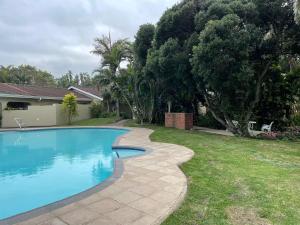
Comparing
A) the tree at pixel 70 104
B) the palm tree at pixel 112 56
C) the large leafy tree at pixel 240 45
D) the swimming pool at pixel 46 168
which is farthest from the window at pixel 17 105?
the large leafy tree at pixel 240 45

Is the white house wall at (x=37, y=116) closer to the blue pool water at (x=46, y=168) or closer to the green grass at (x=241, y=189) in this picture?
the blue pool water at (x=46, y=168)

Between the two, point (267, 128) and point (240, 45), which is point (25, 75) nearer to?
point (267, 128)

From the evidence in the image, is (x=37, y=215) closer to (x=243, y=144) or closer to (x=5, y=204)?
(x=5, y=204)

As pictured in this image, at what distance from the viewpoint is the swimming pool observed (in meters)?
5.75

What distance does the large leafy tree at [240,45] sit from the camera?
10.7 metres

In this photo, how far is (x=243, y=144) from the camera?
10.1m

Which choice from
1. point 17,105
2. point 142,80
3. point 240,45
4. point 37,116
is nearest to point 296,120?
point 240,45

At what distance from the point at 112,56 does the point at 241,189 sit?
1754 cm

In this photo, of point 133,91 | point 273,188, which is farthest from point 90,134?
point 273,188

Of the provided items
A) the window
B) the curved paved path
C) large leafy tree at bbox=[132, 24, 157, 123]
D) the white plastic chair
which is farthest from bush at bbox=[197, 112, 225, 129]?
the window

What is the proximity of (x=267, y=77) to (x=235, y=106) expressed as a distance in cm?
272

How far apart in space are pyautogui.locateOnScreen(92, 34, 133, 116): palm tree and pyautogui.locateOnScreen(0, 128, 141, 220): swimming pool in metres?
6.56

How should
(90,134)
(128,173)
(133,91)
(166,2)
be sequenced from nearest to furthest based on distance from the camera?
(128,173) → (166,2) → (90,134) → (133,91)

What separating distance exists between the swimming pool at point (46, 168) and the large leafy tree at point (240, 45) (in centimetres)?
591
